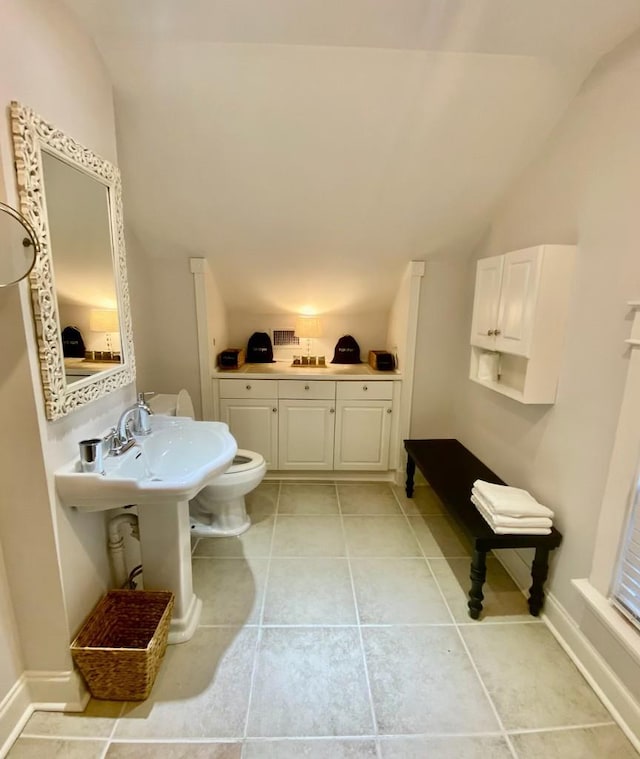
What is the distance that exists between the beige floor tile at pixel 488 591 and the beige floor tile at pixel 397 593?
0.18 ft

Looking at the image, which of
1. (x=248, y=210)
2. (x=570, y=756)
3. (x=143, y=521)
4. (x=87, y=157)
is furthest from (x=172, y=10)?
(x=570, y=756)

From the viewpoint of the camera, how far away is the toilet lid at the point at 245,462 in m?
2.37

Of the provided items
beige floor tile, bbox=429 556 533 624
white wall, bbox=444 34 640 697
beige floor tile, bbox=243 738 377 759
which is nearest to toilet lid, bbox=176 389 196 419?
beige floor tile, bbox=243 738 377 759

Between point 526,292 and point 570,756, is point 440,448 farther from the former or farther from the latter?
point 570,756

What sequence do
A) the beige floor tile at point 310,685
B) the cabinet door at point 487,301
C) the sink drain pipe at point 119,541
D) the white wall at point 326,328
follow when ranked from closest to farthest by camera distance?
the beige floor tile at point 310,685 < the sink drain pipe at point 119,541 < the cabinet door at point 487,301 < the white wall at point 326,328

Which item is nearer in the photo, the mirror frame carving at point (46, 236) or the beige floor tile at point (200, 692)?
the mirror frame carving at point (46, 236)

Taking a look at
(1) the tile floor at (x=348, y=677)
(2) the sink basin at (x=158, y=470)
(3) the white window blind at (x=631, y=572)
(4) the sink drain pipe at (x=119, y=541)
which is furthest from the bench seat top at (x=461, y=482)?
(4) the sink drain pipe at (x=119, y=541)

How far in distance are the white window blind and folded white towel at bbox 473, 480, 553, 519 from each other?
341 mm

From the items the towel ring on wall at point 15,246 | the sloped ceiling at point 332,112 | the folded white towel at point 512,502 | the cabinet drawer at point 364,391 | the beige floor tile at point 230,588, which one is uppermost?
the sloped ceiling at point 332,112

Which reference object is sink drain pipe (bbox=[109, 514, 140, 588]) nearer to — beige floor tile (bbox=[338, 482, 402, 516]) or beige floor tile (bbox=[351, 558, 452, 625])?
beige floor tile (bbox=[351, 558, 452, 625])

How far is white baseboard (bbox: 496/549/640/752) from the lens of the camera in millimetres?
1327

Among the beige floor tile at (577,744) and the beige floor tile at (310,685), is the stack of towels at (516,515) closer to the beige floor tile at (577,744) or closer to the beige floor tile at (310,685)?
the beige floor tile at (577,744)

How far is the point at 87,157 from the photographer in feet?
4.47

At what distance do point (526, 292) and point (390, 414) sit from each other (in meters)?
1.46
